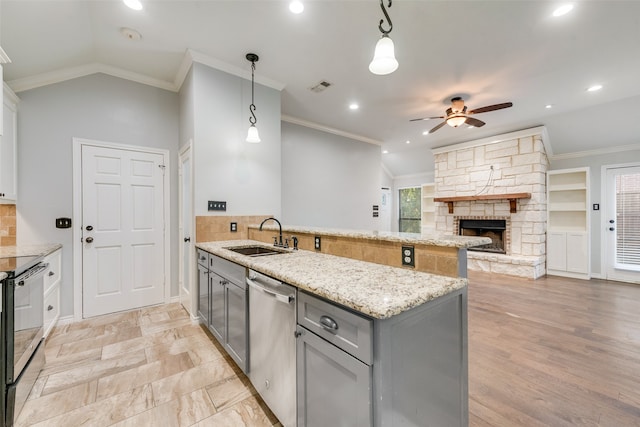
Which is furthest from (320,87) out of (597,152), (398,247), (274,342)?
(597,152)

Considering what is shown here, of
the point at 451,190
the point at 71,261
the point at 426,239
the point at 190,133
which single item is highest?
the point at 190,133

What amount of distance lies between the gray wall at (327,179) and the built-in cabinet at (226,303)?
2.21 m

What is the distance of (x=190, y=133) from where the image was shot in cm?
299

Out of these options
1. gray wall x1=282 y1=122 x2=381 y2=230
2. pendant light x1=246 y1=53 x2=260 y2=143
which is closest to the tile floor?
pendant light x1=246 y1=53 x2=260 y2=143

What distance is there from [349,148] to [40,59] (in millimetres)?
4542

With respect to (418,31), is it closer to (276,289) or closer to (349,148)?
(276,289)

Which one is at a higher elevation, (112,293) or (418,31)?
(418,31)

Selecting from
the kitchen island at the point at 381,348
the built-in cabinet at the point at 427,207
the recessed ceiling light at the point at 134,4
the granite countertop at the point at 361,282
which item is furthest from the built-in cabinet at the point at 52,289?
the built-in cabinet at the point at 427,207

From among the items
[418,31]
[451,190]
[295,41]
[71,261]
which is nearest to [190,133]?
[295,41]

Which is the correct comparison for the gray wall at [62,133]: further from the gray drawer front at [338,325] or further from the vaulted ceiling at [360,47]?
the gray drawer front at [338,325]

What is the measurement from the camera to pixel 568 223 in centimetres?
532

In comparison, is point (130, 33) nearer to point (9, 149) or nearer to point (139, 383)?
point (9, 149)

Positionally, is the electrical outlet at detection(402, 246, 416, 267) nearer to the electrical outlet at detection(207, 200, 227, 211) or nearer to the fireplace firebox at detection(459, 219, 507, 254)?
the electrical outlet at detection(207, 200, 227, 211)

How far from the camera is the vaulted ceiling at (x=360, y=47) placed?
2.21 metres
